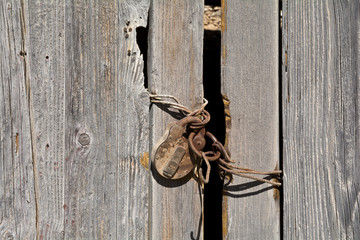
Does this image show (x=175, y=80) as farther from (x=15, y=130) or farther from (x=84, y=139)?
(x=15, y=130)

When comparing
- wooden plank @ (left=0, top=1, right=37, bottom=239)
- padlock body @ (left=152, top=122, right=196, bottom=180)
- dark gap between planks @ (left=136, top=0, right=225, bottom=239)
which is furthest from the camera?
dark gap between planks @ (left=136, top=0, right=225, bottom=239)

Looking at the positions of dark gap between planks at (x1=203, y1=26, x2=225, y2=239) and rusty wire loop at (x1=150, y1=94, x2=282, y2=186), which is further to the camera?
dark gap between planks at (x1=203, y1=26, x2=225, y2=239)

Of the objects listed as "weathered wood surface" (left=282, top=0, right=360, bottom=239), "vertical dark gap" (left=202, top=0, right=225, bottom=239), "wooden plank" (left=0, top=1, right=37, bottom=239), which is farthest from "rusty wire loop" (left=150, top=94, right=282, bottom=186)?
"vertical dark gap" (left=202, top=0, right=225, bottom=239)

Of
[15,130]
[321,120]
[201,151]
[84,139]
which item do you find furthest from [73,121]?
[321,120]

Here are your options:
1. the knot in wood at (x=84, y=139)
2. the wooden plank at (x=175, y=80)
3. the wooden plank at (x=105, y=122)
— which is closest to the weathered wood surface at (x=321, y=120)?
the wooden plank at (x=175, y=80)

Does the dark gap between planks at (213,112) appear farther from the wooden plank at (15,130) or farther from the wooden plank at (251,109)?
the wooden plank at (15,130)

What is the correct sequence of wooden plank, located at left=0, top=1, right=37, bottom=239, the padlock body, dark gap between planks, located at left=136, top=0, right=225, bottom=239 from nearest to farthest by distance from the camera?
wooden plank, located at left=0, top=1, right=37, bottom=239 < the padlock body < dark gap between planks, located at left=136, top=0, right=225, bottom=239

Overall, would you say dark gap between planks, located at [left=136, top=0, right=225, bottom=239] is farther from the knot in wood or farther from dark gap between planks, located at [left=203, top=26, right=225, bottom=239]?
the knot in wood
